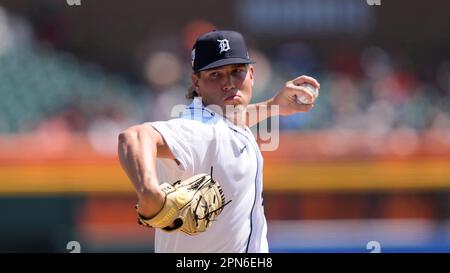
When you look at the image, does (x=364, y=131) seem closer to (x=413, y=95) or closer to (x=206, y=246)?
(x=413, y=95)

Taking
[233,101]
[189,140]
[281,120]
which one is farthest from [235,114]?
[281,120]

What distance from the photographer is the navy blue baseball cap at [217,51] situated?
2.31 metres

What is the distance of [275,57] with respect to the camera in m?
6.80

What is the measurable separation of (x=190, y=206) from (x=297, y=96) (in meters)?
0.85

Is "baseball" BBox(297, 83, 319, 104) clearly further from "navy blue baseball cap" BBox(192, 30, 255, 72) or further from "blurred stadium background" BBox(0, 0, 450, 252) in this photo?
"blurred stadium background" BBox(0, 0, 450, 252)

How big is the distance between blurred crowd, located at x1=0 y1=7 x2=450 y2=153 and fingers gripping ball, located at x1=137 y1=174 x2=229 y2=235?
3.75 m

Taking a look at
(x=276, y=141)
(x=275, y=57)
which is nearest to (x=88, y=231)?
(x=276, y=141)

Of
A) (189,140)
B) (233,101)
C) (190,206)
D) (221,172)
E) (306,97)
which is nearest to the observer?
(190,206)

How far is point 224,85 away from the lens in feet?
7.60

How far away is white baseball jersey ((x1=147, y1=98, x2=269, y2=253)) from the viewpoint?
208 centimetres

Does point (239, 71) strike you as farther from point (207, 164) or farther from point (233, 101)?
point (207, 164)

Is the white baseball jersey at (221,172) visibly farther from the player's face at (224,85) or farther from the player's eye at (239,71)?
the player's eye at (239,71)

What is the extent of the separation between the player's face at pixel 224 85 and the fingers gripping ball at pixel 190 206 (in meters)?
0.32
